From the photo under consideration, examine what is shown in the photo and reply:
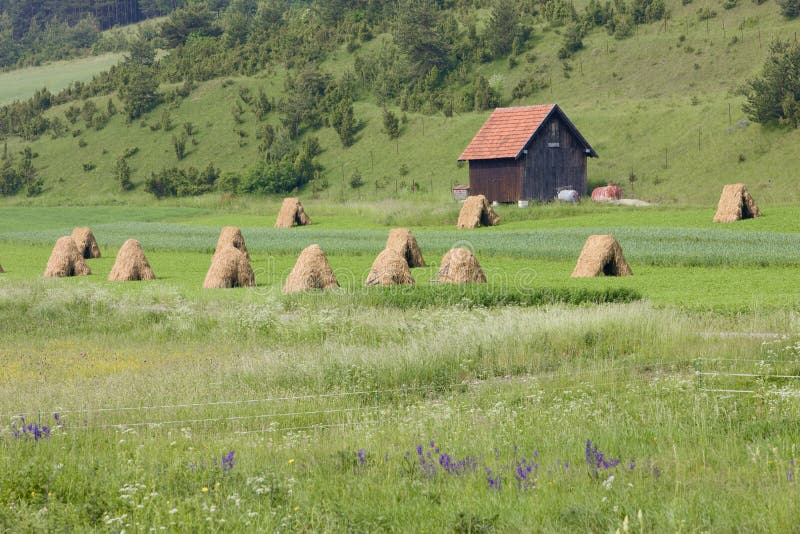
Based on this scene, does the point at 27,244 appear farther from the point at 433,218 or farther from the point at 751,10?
the point at 751,10

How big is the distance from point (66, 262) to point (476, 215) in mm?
23677

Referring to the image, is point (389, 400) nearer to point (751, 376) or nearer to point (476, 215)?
point (751, 376)

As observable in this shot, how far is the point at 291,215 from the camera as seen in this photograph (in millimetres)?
62375

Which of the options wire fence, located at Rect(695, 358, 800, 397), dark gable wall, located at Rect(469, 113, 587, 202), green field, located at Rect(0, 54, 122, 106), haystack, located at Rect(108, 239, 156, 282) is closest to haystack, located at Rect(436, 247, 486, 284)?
haystack, located at Rect(108, 239, 156, 282)

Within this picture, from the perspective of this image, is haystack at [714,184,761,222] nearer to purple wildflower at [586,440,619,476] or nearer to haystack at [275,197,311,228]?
haystack at [275,197,311,228]

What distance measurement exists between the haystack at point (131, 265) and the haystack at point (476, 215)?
2320cm

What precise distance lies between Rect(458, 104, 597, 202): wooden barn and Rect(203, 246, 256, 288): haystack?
36688 millimetres

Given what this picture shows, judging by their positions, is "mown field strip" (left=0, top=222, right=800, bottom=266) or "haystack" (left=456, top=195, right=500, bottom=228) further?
"haystack" (left=456, top=195, right=500, bottom=228)

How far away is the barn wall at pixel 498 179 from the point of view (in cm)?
6725

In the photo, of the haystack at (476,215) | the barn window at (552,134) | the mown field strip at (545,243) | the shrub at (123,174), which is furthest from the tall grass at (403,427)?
the shrub at (123,174)

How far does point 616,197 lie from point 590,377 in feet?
171

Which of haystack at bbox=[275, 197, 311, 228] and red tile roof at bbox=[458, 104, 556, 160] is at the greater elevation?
red tile roof at bbox=[458, 104, 556, 160]

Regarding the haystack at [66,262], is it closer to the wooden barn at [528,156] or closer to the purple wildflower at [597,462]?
the purple wildflower at [597,462]

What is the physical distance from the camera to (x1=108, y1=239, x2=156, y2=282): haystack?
34812 mm
